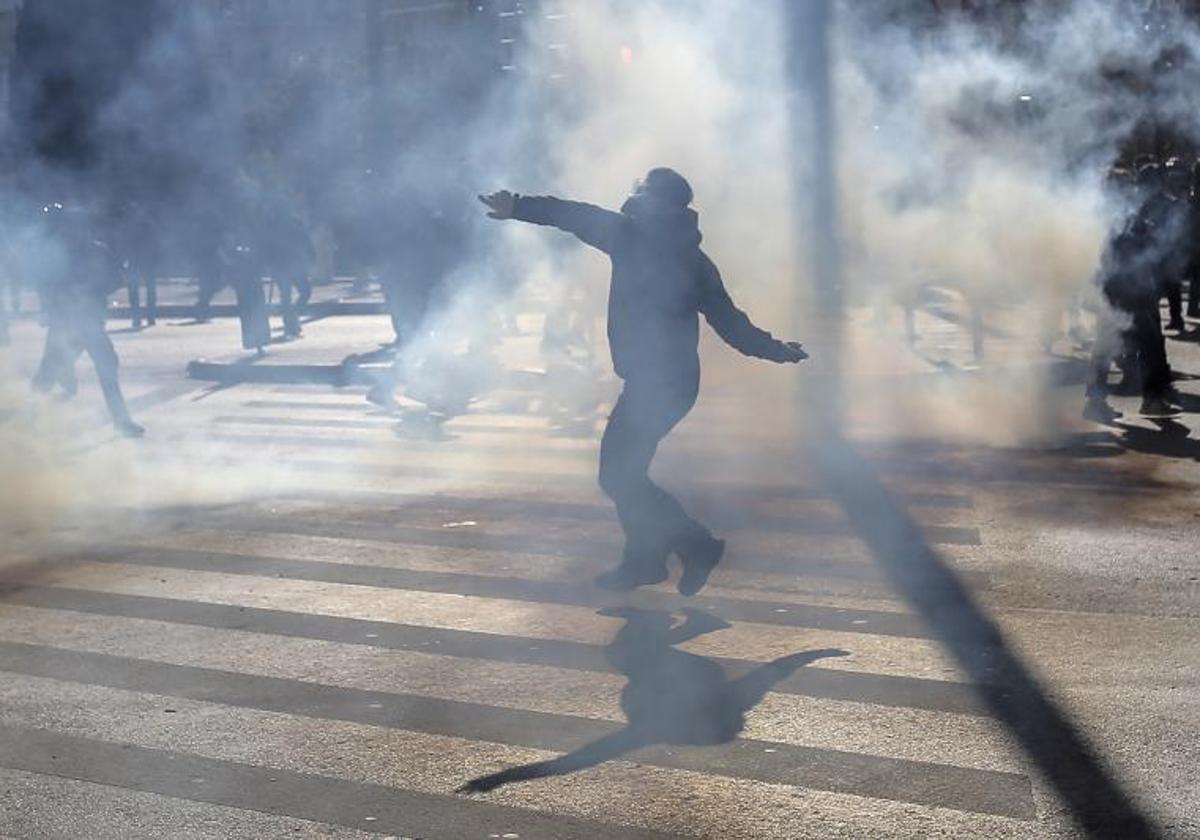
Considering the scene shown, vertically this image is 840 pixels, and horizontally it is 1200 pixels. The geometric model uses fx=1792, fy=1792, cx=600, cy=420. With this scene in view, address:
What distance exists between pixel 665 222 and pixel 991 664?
94.6 inches

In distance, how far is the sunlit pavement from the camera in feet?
15.8

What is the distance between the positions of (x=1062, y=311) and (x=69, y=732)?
1245cm

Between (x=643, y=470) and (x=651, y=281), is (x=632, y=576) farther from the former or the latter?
(x=651, y=281)

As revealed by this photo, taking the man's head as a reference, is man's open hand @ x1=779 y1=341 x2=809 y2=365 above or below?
below

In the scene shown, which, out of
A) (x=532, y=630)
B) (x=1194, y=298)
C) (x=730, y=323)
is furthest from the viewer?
(x=1194, y=298)

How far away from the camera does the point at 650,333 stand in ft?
→ 25.0

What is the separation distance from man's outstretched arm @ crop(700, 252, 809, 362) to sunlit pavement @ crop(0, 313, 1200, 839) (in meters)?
0.94

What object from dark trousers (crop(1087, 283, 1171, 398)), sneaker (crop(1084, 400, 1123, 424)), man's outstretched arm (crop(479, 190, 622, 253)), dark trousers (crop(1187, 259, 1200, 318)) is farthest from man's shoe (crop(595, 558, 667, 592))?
dark trousers (crop(1187, 259, 1200, 318))

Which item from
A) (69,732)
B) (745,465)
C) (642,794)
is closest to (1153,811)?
(642,794)

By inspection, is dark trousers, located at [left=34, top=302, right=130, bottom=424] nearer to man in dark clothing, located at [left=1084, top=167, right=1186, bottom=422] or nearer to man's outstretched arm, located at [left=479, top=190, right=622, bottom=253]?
man's outstretched arm, located at [left=479, top=190, right=622, bottom=253]

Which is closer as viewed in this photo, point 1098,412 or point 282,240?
point 1098,412

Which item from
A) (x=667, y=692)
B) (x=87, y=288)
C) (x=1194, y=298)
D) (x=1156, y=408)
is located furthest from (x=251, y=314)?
(x=667, y=692)

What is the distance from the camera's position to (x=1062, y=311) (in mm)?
16281

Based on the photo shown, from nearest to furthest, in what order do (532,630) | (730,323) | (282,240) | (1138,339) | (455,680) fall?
(455,680) → (532,630) → (730,323) → (1138,339) → (282,240)
